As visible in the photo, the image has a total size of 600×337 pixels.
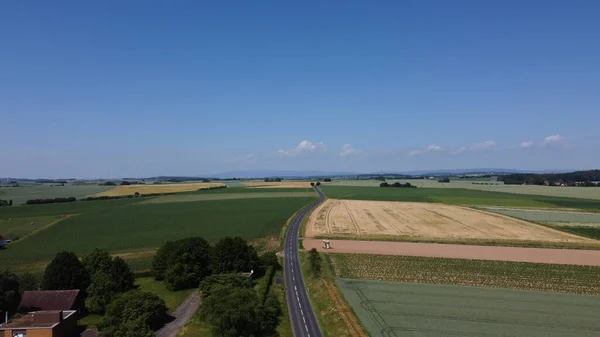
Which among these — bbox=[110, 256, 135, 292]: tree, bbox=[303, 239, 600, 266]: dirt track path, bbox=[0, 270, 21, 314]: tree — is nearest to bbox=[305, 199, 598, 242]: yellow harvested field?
bbox=[303, 239, 600, 266]: dirt track path

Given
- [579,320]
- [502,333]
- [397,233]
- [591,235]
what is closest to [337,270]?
[502,333]

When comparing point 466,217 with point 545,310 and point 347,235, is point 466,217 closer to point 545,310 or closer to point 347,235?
point 347,235

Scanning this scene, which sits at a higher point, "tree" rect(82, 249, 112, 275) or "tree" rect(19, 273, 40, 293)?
"tree" rect(82, 249, 112, 275)

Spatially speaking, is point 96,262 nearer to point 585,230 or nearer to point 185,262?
point 185,262

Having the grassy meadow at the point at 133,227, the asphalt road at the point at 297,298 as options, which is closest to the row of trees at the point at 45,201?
the grassy meadow at the point at 133,227

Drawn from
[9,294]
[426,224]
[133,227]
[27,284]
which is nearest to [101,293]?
[9,294]

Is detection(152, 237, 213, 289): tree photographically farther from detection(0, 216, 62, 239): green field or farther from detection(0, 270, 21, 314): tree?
detection(0, 216, 62, 239): green field

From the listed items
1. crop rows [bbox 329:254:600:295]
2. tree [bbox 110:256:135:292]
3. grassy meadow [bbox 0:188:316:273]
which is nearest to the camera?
tree [bbox 110:256:135:292]
